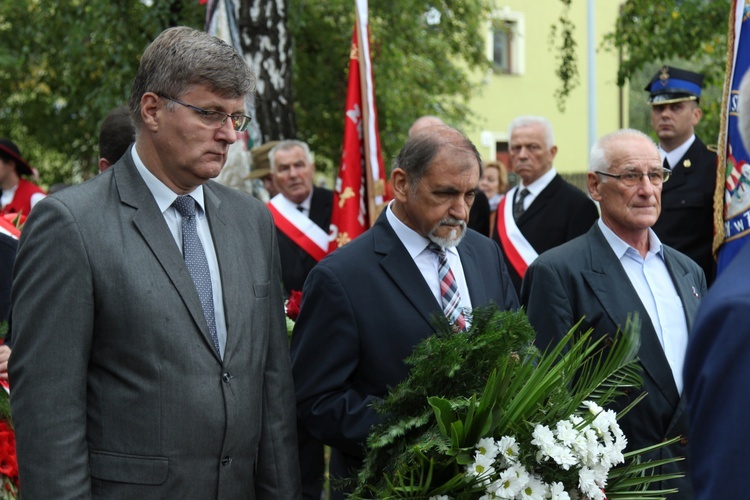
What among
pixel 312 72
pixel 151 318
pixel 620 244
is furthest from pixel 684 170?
pixel 312 72

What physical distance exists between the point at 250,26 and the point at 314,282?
17.2 ft

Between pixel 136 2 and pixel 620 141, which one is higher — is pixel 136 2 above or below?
above

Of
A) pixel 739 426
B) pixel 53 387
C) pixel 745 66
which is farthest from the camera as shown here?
pixel 745 66

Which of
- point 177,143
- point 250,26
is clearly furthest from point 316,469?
point 250,26

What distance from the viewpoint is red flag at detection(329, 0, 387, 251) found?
6.66 m

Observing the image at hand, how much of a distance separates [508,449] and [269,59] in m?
6.02

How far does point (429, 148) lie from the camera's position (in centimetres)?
379

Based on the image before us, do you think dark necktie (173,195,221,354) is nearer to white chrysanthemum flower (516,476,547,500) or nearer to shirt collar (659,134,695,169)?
white chrysanthemum flower (516,476,547,500)

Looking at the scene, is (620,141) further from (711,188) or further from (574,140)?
(574,140)

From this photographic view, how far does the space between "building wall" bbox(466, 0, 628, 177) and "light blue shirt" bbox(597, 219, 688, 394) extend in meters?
26.8

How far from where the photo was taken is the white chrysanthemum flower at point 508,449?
3.11 metres

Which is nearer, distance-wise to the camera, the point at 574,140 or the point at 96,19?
the point at 96,19

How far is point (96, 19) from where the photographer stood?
41.5 ft

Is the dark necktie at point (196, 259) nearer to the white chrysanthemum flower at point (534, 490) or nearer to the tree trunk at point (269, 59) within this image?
the white chrysanthemum flower at point (534, 490)
